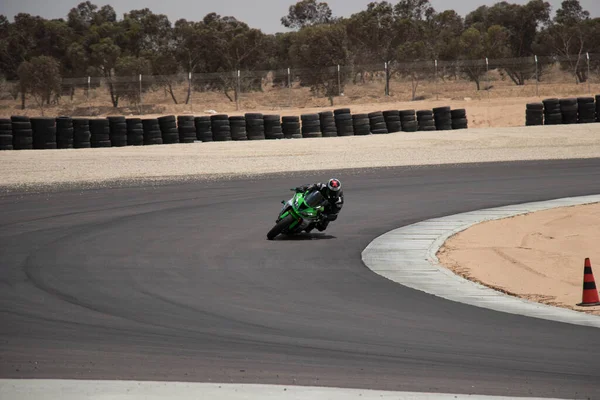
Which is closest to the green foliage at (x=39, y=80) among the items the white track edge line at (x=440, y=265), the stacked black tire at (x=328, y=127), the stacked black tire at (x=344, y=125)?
the stacked black tire at (x=328, y=127)

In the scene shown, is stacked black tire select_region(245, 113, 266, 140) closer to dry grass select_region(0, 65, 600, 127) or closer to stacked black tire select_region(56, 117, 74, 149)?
stacked black tire select_region(56, 117, 74, 149)

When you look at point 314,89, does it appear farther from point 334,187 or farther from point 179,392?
point 179,392

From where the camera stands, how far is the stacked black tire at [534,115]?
37.3m

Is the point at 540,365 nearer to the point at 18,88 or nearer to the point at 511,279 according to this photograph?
the point at 511,279

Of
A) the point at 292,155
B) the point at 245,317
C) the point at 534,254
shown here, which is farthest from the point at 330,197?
the point at 292,155

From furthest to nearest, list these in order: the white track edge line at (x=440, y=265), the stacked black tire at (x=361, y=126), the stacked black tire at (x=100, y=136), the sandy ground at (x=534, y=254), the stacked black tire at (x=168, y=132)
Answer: the stacked black tire at (x=361, y=126) < the stacked black tire at (x=168, y=132) < the stacked black tire at (x=100, y=136) < the sandy ground at (x=534, y=254) < the white track edge line at (x=440, y=265)

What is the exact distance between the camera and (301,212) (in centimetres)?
1459

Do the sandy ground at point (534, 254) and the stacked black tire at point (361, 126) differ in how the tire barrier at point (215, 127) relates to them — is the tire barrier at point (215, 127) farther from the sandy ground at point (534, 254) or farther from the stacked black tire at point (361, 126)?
the sandy ground at point (534, 254)

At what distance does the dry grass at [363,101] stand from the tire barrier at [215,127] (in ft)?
20.2

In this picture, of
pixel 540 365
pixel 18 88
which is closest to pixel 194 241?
pixel 540 365

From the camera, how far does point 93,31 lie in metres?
81.1

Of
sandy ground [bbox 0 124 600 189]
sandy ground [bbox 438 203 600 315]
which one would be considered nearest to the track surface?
sandy ground [bbox 438 203 600 315]

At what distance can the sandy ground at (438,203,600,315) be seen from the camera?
35.1 feet

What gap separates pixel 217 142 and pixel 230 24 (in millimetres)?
45418
